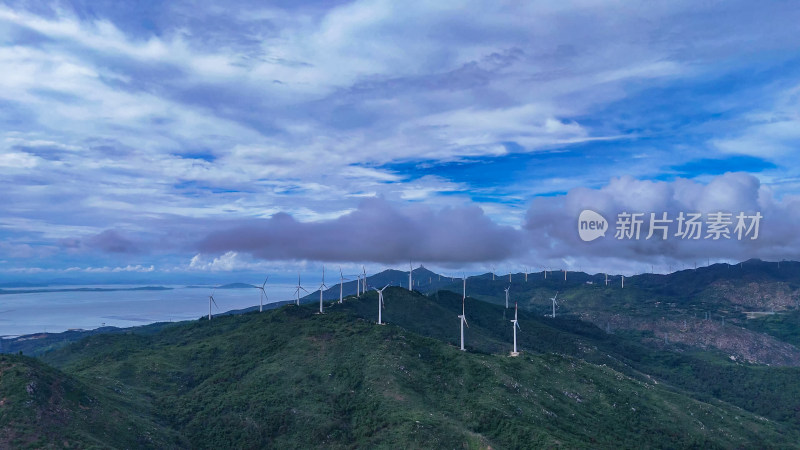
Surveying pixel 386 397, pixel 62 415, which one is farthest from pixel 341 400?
pixel 62 415

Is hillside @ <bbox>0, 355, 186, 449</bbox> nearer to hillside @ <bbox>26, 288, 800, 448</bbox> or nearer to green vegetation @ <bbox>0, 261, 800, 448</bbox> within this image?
green vegetation @ <bbox>0, 261, 800, 448</bbox>

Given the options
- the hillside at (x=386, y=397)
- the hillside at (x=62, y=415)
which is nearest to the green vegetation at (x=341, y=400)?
the hillside at (x=62, y=415)

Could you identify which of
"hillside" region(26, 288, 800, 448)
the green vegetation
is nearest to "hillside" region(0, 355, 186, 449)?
the green vegetation

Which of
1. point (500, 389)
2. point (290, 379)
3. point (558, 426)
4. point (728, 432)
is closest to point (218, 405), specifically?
point (290, 379)

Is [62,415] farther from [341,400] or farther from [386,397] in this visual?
[386,397]

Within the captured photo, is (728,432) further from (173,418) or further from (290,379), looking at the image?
(173,418)

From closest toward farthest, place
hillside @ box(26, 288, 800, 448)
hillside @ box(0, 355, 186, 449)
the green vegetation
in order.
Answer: hillside @ box(0, 355, 186, 449), the green vegetation, hillside @ box(26, 288, 800, 448)

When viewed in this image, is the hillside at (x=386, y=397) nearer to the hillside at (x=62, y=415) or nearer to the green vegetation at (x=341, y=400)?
the green vegetation at (x=341, y=400)

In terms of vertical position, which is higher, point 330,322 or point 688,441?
point 330,322
